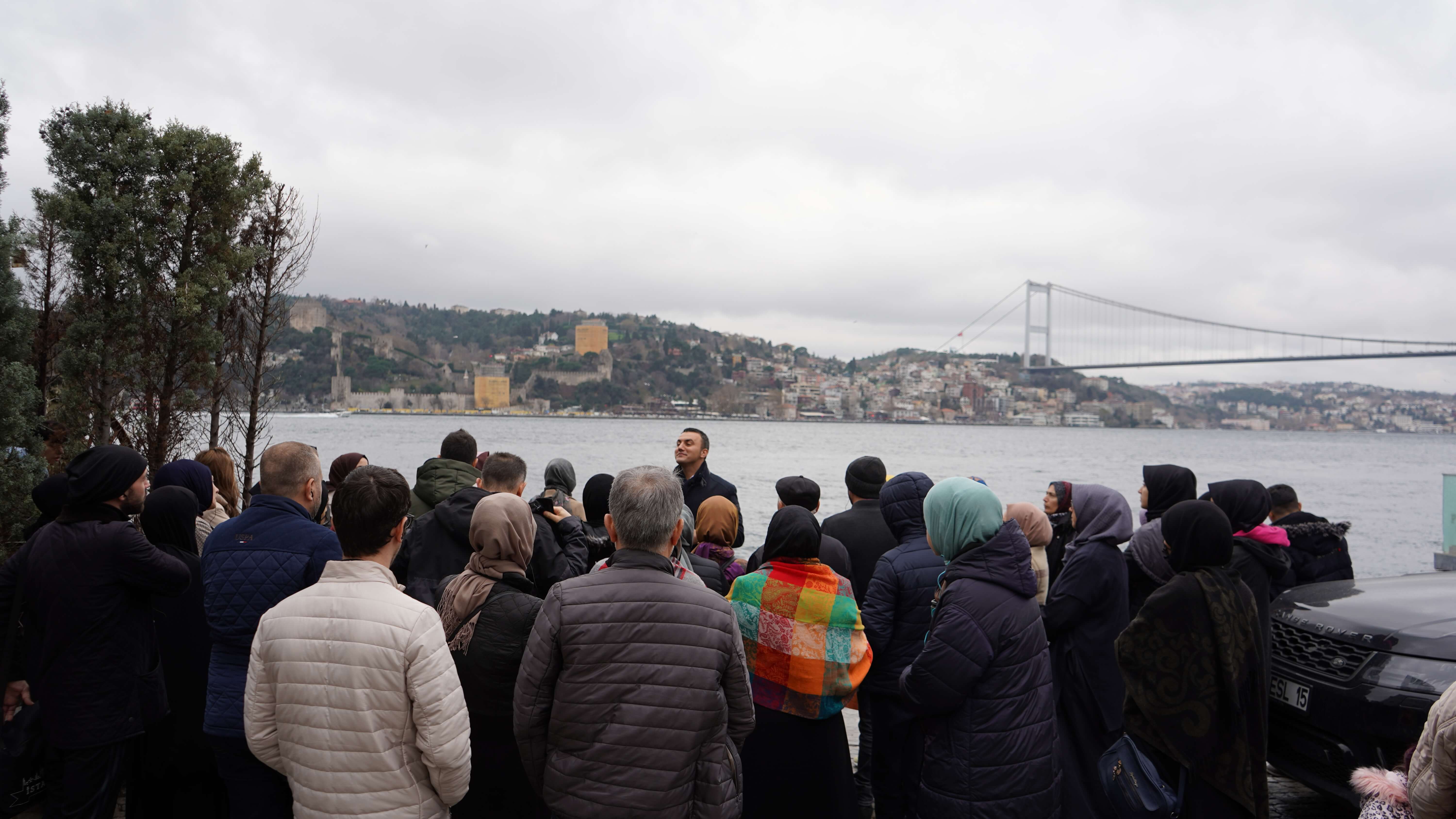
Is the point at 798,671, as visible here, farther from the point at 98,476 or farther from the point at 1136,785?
the point at 98,476

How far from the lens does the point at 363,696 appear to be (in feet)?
6.61

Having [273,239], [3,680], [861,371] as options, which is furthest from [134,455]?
[861,371]

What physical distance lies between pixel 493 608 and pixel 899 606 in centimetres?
150

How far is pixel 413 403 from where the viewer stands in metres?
104

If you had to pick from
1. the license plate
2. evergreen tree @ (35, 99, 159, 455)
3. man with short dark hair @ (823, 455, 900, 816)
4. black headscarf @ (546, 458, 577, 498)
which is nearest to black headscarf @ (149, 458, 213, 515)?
black headscarf @ (546, 458, 577, 498)

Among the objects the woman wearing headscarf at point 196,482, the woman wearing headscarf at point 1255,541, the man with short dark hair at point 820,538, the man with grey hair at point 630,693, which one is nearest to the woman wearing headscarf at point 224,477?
the woman wearing headscarf at point 196,482

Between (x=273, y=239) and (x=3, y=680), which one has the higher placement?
(x=273, y=239)

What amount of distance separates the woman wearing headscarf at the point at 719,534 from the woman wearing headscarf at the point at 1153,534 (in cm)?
170

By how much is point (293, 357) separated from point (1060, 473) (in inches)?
2804

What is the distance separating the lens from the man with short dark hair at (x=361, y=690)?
202 cm

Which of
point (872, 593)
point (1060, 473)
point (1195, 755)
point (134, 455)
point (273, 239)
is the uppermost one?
point (273, 239)

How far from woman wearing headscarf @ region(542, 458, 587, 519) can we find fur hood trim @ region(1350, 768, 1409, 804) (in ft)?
9.79

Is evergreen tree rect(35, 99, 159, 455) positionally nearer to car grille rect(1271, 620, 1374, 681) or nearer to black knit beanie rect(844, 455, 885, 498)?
black knit beanie rect(844, 455, 885, 498)

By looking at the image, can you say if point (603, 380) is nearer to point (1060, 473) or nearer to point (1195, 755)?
point (1060, 473)
